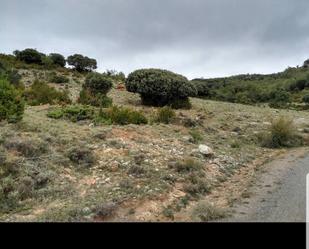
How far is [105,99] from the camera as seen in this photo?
71.8ft

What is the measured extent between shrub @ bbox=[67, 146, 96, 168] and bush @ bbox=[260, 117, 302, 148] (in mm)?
8106

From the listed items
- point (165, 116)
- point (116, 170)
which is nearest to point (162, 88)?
point (165, 116)

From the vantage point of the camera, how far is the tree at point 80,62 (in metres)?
43.5

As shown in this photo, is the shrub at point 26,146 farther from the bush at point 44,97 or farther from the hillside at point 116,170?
the bush at point 44,97

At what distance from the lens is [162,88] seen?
22922mm

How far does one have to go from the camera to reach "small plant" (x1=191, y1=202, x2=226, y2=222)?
813 cm

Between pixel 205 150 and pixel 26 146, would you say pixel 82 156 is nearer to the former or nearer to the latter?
pixel 26 146

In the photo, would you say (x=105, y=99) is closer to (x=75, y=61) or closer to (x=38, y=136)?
(x=38, y=136)

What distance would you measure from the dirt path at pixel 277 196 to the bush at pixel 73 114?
6715 millimetres

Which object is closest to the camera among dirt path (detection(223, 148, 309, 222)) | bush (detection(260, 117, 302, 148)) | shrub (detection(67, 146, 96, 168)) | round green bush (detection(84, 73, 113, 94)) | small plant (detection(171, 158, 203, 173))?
dirt path (detection(223, 148, 309, 222))

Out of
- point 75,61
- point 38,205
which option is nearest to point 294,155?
point 38,205

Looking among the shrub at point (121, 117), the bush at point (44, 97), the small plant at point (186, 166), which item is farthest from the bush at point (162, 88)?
the small plant at point (186, 166)

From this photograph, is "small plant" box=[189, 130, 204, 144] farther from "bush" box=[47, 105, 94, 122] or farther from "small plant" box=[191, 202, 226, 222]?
"small plant" box=[191, 202, 226, 222]

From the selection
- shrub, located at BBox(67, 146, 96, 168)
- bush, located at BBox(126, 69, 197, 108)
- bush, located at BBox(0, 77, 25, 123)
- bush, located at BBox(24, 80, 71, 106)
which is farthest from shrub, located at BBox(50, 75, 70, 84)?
shrub, located at BBox(67, 146, 96, 168)
